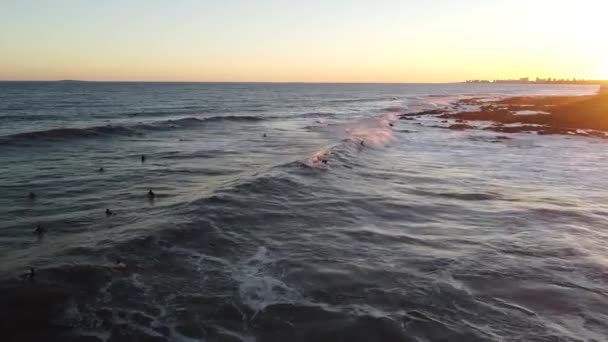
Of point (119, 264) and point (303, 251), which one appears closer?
point (119, 264)

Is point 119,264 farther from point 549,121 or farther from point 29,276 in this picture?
point 549,121

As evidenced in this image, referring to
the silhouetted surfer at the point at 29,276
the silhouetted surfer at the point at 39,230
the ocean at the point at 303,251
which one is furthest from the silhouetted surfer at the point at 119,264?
the silhouetted surfer at the point at 39,230

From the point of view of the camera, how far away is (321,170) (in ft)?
79.2

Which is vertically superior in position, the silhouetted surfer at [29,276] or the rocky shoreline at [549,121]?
the rocky shoreline at [549,121]

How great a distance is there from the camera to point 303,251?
1272 cm

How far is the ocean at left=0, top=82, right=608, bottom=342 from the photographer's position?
29.2ft

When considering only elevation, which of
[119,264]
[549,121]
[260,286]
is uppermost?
[549,121]

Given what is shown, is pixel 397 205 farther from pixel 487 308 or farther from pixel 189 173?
pixel 189 173

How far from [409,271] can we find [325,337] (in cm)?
368

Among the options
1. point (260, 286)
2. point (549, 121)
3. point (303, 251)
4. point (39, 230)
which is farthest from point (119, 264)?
point (549, 121)

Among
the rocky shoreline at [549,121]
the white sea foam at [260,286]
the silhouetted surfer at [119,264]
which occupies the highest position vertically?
the rocky shoreline at [549,121]

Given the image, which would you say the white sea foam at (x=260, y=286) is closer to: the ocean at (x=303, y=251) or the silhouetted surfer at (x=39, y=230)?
the ocean at (x=303, y=251)

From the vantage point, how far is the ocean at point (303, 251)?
8.90m

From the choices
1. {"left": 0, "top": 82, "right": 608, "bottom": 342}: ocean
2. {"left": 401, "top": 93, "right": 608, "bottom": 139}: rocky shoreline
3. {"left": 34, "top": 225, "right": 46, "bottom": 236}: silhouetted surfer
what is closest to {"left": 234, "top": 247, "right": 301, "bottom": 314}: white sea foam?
{"left": 0, "top": 82, "right": 608, "bottom": 342}: ocean
